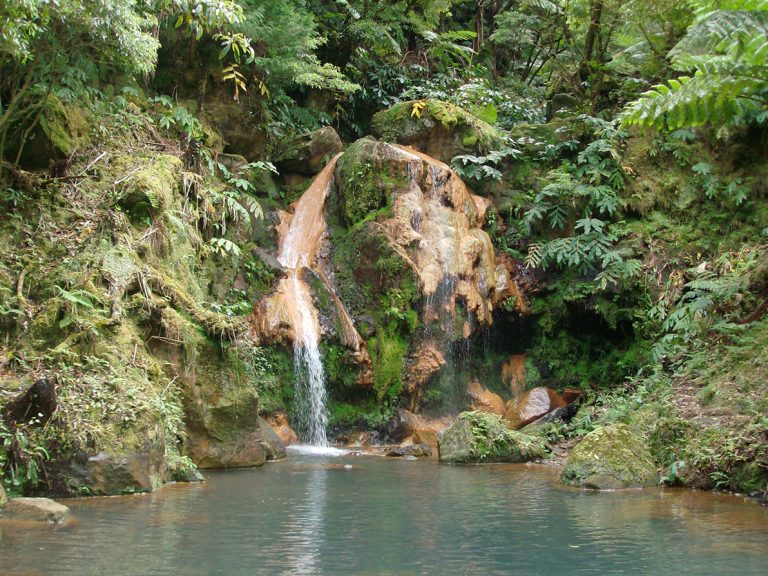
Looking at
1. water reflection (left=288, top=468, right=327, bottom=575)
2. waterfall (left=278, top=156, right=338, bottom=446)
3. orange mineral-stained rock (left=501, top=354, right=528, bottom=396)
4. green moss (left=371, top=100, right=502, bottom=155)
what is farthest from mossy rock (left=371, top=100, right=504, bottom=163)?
water reflection (left=288, top=468, right=327, bottom=575)

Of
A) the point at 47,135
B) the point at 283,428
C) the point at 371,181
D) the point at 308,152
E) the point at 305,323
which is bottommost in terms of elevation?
the point at 283,428

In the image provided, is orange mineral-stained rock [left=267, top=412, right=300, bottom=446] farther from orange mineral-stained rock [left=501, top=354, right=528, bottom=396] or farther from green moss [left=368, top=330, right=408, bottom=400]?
orange mineral-stained rock [left=501, top=354, right=528, bottom=396]

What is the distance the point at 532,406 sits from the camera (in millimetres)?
12867

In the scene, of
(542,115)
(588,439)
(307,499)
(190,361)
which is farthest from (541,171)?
(307,499)

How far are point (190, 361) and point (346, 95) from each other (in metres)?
11.4

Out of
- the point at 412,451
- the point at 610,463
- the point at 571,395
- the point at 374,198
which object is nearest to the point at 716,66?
the point at 610,463

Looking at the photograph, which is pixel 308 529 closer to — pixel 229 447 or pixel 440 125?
pixel 229 447

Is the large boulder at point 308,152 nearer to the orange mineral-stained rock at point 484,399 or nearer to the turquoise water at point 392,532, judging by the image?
the orange mineral-stained rock at point 484,399

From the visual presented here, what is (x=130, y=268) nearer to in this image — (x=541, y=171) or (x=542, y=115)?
(x=541, y=171)

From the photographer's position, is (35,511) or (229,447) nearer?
(35,511)

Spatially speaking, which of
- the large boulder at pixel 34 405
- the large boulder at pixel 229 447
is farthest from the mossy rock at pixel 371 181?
the large boulder at pixel 34 405

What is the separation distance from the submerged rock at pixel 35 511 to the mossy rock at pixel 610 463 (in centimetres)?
560

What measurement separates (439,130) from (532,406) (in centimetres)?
722

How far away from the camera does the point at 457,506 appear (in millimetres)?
7090
